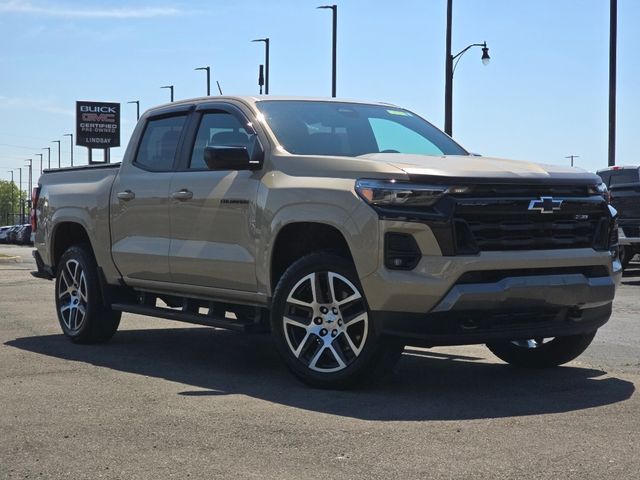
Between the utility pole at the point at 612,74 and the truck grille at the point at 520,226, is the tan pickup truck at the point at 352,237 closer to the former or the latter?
the truck grille at the point at 520,226

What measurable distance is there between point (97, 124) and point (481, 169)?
171 feet

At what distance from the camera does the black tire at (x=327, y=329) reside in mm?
6105

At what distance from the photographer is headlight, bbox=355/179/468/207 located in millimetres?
5887

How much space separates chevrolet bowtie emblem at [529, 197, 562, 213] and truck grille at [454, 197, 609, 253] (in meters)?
0.03

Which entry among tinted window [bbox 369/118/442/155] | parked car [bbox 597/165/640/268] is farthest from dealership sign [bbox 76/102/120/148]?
tinted window [bbox 369/118/442/155]

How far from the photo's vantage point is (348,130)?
744 cm

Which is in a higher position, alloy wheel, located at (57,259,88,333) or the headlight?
the headlight

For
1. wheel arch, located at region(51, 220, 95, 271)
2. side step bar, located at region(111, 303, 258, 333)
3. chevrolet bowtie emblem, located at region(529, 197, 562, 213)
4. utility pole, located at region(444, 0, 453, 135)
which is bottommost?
side step bar, located at region(111, 303, 258, 333)

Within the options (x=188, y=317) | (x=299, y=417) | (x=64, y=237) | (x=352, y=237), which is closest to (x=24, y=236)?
(x=64, y=237)

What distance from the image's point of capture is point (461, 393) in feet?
20.6

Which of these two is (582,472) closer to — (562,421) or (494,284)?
(562,421)

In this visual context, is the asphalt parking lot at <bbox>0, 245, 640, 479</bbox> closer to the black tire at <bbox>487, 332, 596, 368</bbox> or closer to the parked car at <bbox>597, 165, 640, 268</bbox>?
the black tire at <bbox>487, 332, 596, 368</bbox>

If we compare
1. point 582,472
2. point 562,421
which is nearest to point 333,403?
point 562,421

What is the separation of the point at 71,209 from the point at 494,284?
4343 mm
